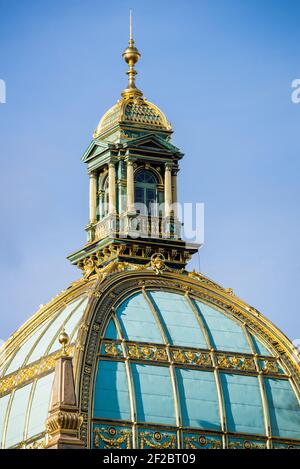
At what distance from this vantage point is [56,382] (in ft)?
655
